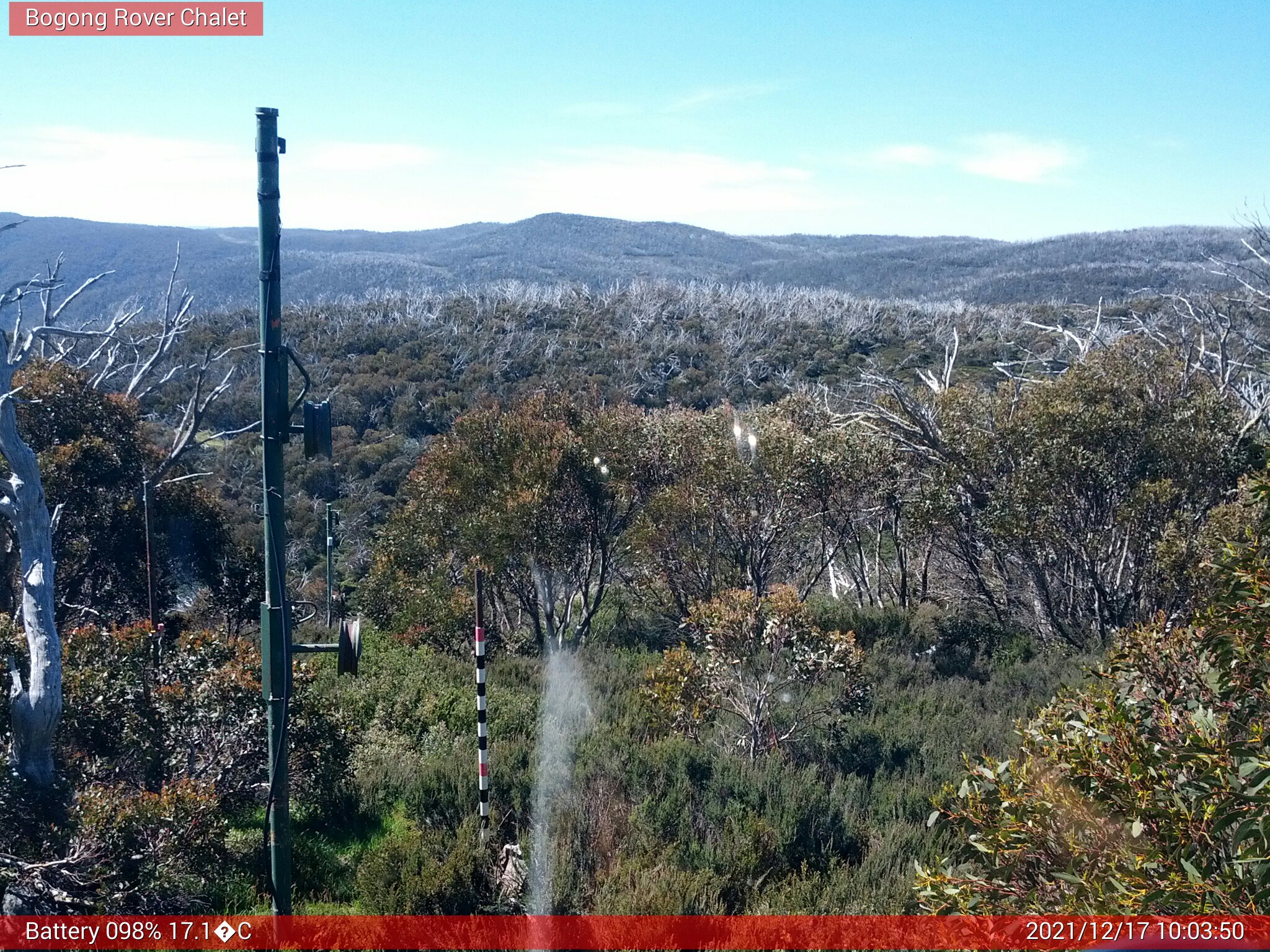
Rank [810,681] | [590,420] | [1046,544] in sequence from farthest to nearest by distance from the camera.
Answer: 1. [590,420]
2. [1046,544]
3. [810,681]

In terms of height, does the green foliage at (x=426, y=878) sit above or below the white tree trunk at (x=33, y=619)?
below

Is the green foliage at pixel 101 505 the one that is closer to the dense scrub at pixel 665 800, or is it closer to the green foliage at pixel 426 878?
the dense scrub at pixel 665 800

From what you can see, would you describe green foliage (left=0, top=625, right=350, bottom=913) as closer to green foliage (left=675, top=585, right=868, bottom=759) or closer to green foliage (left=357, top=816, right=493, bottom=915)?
green foliage (left=357, top=816, right=493, bottom=915)

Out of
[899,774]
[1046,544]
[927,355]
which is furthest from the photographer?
[927,355]

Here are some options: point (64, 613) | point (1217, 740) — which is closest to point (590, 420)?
point (64, 613)

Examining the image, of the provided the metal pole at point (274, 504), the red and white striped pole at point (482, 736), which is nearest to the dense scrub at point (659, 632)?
the red and white striped pole at point (482, 736)

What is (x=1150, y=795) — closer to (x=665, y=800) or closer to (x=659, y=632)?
(x=665, y=800)

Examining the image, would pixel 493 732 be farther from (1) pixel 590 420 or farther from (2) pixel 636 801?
(1) pixel 590 420
